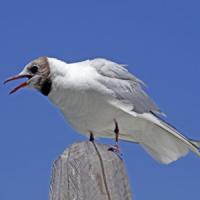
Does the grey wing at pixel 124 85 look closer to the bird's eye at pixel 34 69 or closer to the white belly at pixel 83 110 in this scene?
the white belly at pixel 83 110

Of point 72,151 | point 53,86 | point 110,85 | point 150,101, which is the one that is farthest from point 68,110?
point 72,151

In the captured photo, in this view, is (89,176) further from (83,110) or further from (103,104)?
(103,104)

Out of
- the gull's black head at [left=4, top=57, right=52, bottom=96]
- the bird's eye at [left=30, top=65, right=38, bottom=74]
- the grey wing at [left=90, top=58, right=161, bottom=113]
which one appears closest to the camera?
the gull's black head at [left=4, top=57, right=52, bottom=96]

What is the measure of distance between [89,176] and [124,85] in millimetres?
5534

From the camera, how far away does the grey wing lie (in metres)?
8.12

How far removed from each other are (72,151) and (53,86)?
170 inches

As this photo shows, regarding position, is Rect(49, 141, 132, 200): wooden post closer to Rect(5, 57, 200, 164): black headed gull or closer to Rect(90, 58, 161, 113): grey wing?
Rect(5, 57, 200, 164): black headed gull

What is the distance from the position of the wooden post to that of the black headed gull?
11.4ft

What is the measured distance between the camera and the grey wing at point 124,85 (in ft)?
26.7

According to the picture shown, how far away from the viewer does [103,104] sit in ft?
24.8

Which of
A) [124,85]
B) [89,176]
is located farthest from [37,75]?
[89,176]

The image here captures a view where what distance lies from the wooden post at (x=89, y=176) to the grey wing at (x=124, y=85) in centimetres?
470

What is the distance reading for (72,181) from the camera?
9.90 ft

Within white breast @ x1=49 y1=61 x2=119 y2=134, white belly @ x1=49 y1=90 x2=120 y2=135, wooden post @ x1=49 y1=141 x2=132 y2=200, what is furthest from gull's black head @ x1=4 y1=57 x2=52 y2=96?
wooden post @ x1=49 y1=141 x2=132 y2=200
